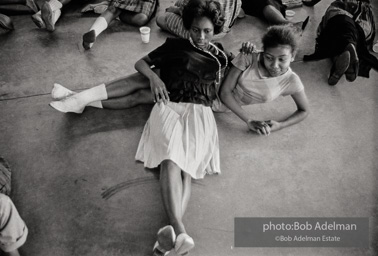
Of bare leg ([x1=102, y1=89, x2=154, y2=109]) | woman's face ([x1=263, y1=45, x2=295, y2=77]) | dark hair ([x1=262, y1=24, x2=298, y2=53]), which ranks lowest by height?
bare leg ([x1=102, y1=89, x2=154, y2=109])

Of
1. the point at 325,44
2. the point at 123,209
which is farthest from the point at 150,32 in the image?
the point at 123,209

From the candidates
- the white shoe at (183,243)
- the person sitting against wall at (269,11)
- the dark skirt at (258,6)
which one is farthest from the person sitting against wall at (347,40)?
the white shoe at (183,243)

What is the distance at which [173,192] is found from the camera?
203 centimetres

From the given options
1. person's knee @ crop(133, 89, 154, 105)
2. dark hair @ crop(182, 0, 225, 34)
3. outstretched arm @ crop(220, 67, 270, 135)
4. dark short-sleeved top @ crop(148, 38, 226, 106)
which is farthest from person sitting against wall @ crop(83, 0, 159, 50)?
outstretched arm @ crop(220, 67, 270, 135)

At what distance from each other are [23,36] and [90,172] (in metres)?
1.85

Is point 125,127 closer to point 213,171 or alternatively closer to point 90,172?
point 90,172

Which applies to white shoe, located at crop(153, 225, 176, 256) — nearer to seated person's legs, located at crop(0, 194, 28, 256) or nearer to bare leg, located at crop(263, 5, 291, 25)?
seated person's legs, located at crop(0, 194, 28, 256)

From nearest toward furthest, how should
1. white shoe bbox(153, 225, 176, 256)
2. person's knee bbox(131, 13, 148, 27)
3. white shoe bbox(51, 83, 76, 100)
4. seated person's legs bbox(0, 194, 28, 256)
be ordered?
seated person's legs bbox(0, 194, 28, 256), white shoe bbox(153, 225, 176, 256), white shoe bbox(51, 83, 76, 100), person's knee bbox(131, 13, 148, 27)

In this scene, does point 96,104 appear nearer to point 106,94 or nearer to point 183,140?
point 106,94

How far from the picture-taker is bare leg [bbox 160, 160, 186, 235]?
197 cm

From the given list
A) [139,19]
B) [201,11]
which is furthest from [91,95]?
[139,19]

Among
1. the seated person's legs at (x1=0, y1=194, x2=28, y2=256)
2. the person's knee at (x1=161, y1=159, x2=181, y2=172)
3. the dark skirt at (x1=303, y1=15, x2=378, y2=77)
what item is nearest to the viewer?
the seated person's legs at (x1=0, y1=194, x2=28, y2=256)

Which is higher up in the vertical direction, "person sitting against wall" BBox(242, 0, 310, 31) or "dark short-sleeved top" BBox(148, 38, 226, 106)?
"dark short-sleeved top" BBox(148, 38, 226, 106)

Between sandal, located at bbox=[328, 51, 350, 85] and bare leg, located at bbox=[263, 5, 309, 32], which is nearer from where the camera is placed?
sandal, located at bbox=[328, 51, 350, 85]
